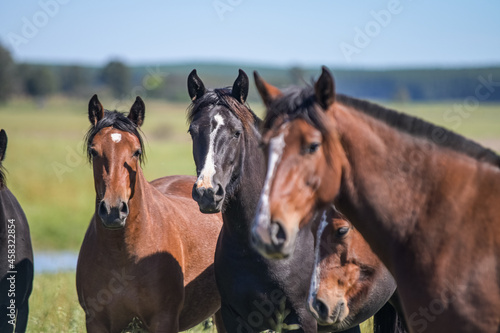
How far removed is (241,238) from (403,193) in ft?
6.73

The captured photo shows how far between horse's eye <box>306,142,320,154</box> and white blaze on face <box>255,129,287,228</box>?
5.2 inches

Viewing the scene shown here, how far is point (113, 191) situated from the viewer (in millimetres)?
4980

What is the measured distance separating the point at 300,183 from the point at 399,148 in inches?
26.7

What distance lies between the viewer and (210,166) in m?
4.80

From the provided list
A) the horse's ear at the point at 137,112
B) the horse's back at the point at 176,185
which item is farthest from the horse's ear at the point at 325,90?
the horse's back at the point at 176,185

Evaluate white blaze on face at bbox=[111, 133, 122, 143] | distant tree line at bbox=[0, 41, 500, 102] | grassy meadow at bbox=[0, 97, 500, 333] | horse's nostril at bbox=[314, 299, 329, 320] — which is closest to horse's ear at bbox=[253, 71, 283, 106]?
horse's nostril at bbox=[314, 299, 329, 320]

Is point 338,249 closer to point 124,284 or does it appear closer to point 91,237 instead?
point 124,284

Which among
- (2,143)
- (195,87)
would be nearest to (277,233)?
(195,87)

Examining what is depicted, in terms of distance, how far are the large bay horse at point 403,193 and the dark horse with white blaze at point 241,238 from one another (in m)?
1.47

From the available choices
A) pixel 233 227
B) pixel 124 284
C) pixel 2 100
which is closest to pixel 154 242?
pixel 124 284

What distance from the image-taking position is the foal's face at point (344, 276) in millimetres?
4156

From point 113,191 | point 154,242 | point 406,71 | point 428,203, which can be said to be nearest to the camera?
point 428,203

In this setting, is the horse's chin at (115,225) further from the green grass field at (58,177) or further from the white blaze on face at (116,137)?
the green grass field at (58,177)

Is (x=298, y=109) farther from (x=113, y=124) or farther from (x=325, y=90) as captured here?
(x=113, y=124)
